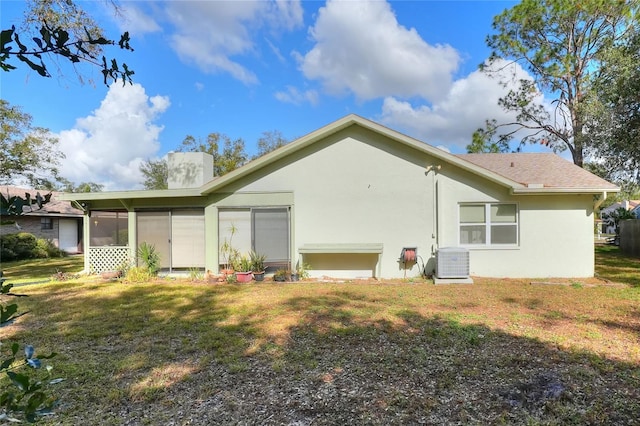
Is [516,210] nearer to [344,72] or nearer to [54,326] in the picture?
[54,326]

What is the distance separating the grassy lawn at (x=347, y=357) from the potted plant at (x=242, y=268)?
2.15m

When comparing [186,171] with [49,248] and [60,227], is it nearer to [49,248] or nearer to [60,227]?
Result: [49,248]

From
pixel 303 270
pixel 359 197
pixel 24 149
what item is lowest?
pixel 303 270

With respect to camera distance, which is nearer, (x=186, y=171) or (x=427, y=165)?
(x=427, y=165)

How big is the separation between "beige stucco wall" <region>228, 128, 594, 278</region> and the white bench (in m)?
0.18

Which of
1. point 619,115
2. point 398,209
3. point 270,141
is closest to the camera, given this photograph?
point 398,209

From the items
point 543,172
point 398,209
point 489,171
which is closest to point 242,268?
point 398,209

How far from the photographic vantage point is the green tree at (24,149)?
15.2 metres

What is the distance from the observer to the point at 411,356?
4492 mm

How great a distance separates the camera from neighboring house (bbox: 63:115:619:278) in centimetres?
984

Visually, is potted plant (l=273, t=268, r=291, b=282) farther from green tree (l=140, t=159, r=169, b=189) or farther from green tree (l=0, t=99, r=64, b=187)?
green tree (l=140, t=159, r=169, b=189)

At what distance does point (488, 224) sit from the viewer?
1011 cm

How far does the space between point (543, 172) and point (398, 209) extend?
5.07 meters

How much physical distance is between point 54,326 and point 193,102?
16.1 metres
